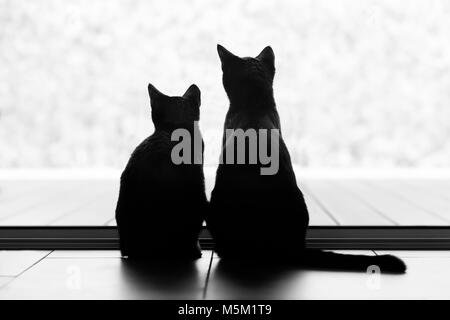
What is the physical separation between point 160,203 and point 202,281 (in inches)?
8.9

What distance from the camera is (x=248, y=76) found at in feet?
4.64

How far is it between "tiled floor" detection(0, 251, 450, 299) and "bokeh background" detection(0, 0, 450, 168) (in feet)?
2.07

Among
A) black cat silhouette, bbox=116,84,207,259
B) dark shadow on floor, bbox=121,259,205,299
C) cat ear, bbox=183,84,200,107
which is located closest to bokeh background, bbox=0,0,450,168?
cat ear, bbox=183,84,200,107

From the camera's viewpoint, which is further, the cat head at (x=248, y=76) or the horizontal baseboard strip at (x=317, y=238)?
the horizontal baseboard strip at (x=317, y=238)

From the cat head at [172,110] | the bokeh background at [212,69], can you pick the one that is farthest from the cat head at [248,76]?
the bokeh background at [212,69]

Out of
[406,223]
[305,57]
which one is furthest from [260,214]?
[305,57]

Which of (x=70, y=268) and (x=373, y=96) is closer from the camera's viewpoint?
(x=70, y=268)

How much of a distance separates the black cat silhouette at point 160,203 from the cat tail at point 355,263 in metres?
0.28

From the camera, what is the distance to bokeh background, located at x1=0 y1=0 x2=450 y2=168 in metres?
2.02

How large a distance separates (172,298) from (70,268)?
0.36 meters

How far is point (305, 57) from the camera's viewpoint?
2.14m

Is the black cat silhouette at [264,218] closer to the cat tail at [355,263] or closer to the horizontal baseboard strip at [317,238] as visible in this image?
the cat tail at [355,263]

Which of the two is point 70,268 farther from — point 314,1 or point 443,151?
point 443,151

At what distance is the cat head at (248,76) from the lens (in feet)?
4.62
